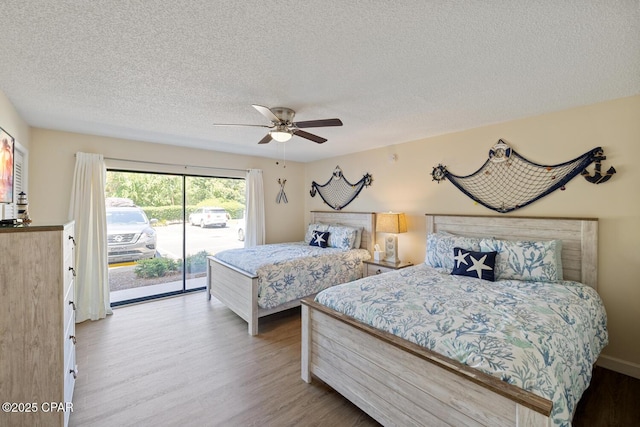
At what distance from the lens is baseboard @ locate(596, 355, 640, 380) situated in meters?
2.37

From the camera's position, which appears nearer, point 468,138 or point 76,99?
point 76,99

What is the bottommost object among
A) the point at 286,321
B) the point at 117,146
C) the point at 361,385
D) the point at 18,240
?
the point at 286,321

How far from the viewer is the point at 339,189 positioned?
514cm

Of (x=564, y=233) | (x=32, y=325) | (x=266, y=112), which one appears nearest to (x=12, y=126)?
(x=32, y=325)

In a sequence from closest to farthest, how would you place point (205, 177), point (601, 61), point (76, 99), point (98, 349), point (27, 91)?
point (601, 61), point (27, 91), point (76, 99), point (98, 349), point (205, 177)

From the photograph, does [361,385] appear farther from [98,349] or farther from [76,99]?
[76,99]

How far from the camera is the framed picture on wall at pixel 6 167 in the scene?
6.79 feet

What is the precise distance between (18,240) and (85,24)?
1.23m

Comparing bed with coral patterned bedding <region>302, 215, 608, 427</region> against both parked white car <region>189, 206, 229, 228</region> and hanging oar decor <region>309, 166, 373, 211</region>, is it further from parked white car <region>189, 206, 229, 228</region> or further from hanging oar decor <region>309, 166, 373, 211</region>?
parked white car <region>189, 206, 229, 228</region>

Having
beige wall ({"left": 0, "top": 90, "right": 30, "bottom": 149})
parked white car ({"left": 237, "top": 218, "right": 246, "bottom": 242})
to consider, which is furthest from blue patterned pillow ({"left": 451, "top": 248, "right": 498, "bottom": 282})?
beige wall ({"left": 0, "top": 90, "right": 30, "bottom": 149})

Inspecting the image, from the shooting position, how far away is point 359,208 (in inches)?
188

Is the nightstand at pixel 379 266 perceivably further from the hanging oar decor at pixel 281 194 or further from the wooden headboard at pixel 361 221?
the hanging oar decor at pixel 281 194

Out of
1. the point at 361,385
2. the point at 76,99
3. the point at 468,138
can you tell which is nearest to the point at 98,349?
the point at 76,99

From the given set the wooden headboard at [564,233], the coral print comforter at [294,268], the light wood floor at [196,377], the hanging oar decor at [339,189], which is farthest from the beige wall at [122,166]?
the wooden headboard at [564,233]
